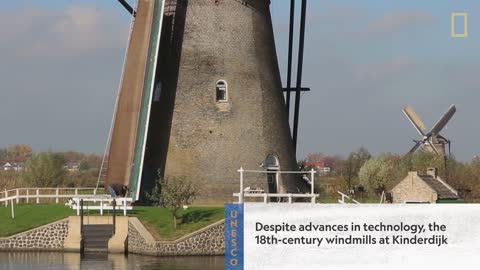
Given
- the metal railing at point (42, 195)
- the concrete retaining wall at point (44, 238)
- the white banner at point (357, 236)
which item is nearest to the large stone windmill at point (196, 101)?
the metal railing at point (42, 195)

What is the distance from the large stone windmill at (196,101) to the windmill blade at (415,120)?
43.0m

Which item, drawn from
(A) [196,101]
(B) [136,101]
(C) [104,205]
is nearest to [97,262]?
(C) [104,205]

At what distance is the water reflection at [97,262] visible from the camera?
2508 cm

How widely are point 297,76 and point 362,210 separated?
27.4 meters

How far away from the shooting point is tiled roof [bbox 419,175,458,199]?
37.0 meters

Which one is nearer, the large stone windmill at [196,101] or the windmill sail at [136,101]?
the windmill sail at [136,101]

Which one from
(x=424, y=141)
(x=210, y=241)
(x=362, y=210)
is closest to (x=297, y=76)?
(x=210, y=241)

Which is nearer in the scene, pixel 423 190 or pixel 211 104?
pixel 211 104

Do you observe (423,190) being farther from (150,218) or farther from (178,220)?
(150,218)

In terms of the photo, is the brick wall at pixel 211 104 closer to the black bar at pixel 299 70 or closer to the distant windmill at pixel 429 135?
the black bar at pixel 299 70

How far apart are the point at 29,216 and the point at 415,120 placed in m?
50.6

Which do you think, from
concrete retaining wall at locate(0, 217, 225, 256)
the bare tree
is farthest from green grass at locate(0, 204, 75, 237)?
the bare tree

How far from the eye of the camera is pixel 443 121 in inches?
3105

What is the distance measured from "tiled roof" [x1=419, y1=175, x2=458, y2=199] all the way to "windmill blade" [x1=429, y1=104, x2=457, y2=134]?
128ft
